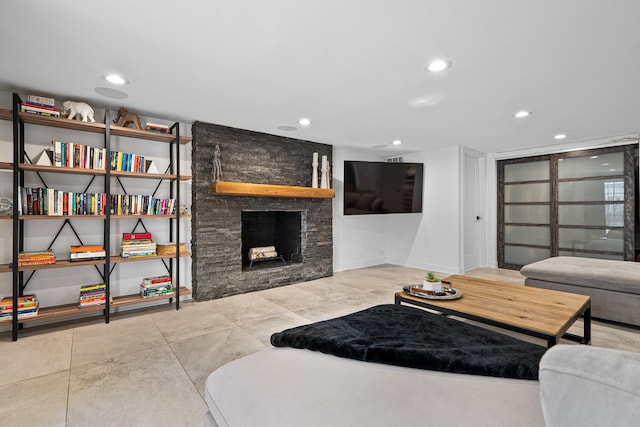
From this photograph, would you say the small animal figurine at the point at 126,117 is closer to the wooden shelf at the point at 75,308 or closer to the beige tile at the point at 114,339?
the wooden shelf at the point at 75,308

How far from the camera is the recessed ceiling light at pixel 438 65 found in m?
2.28

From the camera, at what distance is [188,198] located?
3.92 metres

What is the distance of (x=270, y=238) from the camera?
5.02 m

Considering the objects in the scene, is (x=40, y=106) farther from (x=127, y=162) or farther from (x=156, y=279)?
(x=156, y=279)

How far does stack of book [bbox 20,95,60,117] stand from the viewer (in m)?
2.79

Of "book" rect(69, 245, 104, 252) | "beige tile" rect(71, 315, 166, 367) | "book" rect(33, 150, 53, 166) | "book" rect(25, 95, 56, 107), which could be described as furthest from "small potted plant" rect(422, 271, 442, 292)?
"book" rect(25, 95, 56, 107)

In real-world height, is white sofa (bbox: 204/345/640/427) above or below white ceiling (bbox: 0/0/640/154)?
below

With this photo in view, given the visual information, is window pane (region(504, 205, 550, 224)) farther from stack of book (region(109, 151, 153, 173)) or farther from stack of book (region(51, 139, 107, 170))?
stack of book (region(51, 139, 107, 170))

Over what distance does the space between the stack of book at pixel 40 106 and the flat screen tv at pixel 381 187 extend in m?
3.58

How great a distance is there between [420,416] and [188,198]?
12.0 feet

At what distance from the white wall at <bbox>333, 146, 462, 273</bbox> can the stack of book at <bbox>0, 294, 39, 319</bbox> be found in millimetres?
3993

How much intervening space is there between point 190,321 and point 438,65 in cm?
321

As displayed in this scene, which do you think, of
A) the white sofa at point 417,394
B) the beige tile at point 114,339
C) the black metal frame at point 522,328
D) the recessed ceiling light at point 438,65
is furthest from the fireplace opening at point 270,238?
the white sofa at point 417,394

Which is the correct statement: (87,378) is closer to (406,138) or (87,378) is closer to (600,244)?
(406,138)
